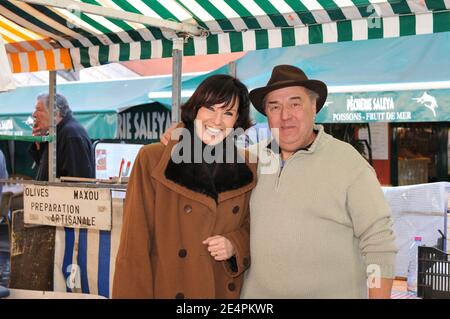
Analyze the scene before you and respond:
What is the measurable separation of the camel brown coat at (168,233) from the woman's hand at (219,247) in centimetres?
3

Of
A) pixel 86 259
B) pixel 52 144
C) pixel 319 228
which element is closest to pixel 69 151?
pixel 52 144

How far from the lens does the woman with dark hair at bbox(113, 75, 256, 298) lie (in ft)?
8.36

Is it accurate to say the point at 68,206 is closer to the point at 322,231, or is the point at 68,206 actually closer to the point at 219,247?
the point at 219,247

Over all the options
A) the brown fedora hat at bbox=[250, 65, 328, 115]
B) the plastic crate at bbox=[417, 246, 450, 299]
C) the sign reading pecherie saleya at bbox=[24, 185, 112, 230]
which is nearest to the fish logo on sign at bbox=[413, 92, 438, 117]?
the plastic crate at bbox=[417, 246, 450, 299]

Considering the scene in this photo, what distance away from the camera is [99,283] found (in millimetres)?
4473

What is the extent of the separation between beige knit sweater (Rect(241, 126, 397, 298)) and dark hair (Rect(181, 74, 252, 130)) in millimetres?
400

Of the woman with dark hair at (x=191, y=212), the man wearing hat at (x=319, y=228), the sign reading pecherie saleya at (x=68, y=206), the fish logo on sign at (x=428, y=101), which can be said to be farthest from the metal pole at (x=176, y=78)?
the fish logo on sign at (x=428, y=101)

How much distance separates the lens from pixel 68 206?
174 inches

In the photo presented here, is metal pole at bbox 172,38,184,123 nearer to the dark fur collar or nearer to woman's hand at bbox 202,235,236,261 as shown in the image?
the dark fur collar

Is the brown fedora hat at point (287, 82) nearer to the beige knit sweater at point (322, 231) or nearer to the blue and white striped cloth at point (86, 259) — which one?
the beige knit sweater at point (322, 231)

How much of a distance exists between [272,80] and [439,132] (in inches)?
291
